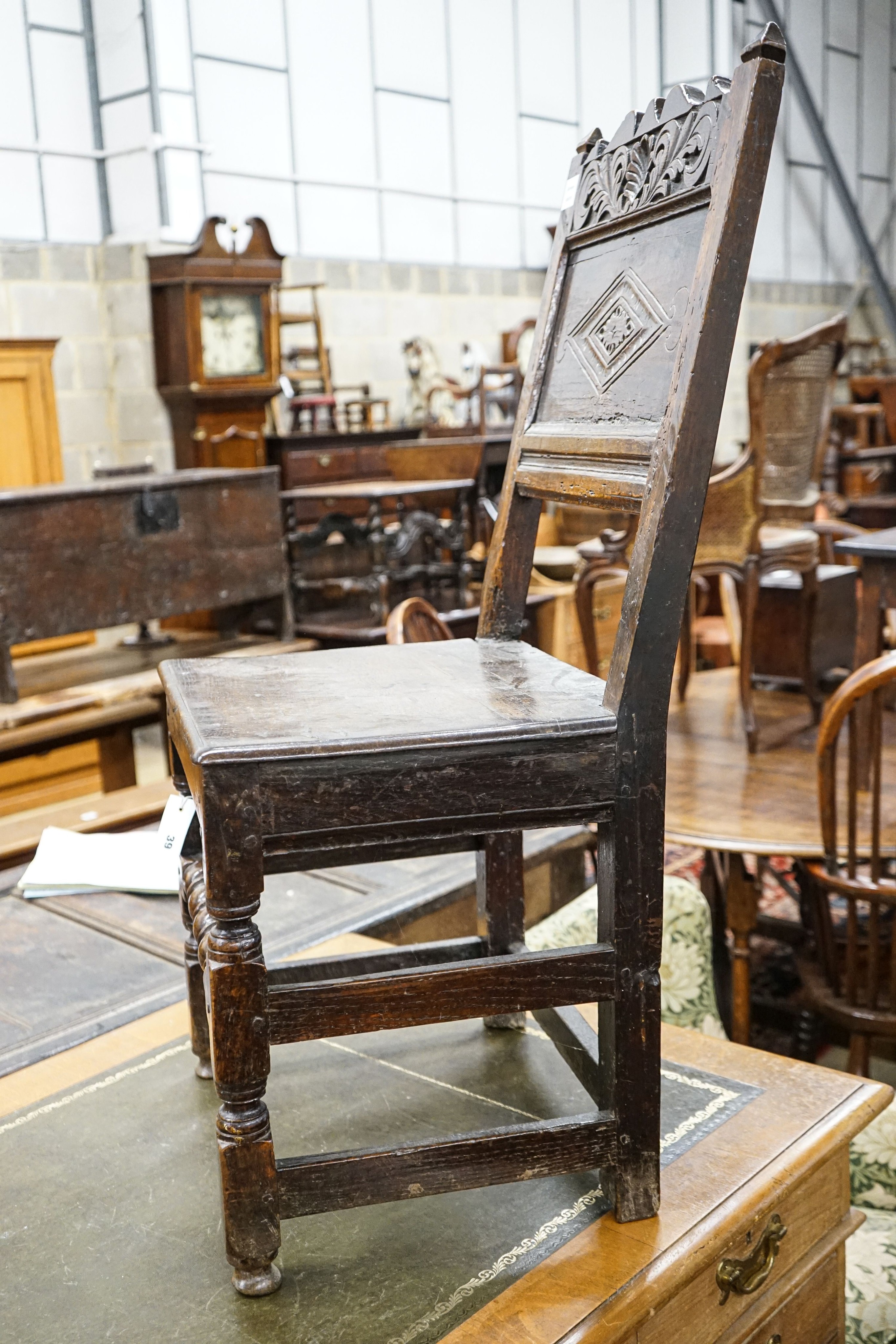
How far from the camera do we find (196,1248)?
1004mm

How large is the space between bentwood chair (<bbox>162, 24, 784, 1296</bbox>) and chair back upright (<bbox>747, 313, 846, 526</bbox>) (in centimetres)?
231

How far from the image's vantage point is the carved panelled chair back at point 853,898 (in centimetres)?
220

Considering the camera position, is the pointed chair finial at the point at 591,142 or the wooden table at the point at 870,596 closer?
the pointed chair finial at the point at 591,142

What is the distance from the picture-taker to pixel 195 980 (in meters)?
1.24

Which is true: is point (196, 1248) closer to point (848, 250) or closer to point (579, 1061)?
point (579, 1061)

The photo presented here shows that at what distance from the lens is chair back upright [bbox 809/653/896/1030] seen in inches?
85.6

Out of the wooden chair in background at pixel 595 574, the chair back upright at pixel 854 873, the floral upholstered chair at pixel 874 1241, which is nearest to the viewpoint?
the floral upholstered chair at pixel 874 1241

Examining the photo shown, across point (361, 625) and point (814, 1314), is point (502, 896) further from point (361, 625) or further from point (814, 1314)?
point (361, 625)

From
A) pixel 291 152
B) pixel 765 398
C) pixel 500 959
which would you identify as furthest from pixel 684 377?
pixel 291 152

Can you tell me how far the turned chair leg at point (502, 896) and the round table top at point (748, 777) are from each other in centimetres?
93

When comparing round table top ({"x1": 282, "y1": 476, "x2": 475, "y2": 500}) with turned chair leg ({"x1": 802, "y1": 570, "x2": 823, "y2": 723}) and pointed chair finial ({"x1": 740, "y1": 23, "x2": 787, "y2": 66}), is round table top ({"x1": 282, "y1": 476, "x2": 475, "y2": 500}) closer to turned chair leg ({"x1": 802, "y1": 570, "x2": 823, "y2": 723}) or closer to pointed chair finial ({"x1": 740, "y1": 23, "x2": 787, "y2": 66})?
turned chair leg ({"x1": 802, "y1": 570, "x2": 823, "y2": 723})

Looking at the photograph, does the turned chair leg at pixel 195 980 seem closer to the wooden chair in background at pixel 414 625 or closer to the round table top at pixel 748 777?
the wooden chair in background at pixel 414 625

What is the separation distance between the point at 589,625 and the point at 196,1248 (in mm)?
2805

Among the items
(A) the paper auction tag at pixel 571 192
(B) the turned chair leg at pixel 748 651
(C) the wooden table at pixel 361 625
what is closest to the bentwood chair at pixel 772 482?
(B) the turned chair leg at pixel 748 651
